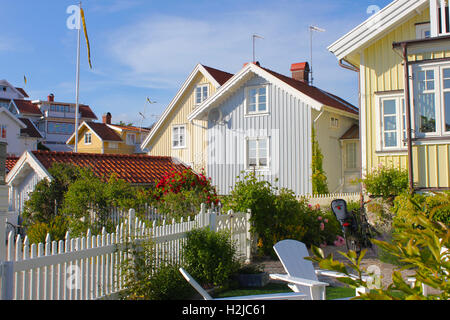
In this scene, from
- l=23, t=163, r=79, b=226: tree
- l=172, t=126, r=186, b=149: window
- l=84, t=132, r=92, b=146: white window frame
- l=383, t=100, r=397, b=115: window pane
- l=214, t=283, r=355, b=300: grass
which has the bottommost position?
l=214, t=283, r=355, b=300: grass

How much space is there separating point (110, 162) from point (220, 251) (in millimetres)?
8868

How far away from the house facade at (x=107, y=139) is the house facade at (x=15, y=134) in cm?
437

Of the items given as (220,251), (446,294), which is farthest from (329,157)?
(446,294)

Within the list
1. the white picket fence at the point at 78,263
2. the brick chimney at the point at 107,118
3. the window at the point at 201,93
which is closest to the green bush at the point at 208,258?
the white picket fence at the point at 78,263

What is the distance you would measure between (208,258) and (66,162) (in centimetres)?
812

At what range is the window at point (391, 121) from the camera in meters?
12.2

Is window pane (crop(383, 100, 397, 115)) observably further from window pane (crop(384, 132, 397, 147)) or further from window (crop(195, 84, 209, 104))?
window (crop(195, 84, 209, 104))

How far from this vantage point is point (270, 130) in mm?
19531

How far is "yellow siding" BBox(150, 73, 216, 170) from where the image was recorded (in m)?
22.9

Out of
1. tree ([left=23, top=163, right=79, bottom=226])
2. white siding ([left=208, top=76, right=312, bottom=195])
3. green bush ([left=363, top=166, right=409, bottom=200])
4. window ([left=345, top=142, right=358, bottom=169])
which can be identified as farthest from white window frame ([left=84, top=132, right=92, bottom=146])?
green bush ([left=363, top=166, right=409, bottom=200])

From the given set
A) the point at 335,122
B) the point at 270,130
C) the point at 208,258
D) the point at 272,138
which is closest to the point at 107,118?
the point at 270,130

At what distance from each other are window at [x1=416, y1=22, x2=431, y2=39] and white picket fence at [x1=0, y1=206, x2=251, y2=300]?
28.7 ft

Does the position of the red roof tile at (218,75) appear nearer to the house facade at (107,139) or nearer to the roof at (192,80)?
the roof at (192,80)
